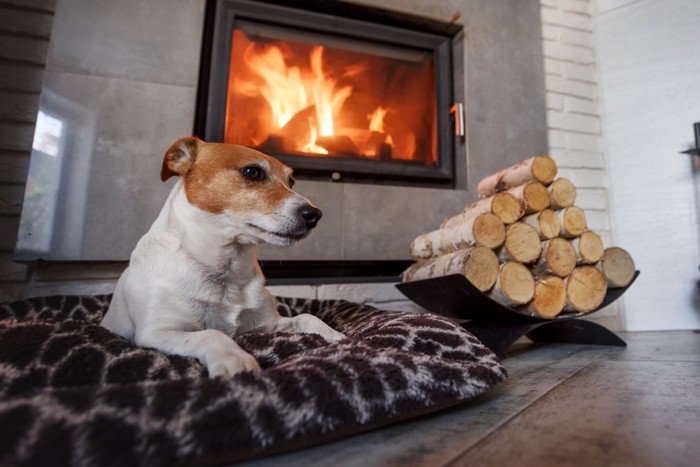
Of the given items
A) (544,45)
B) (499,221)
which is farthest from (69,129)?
(544,45)

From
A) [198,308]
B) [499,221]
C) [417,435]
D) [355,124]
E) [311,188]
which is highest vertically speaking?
[355,124]

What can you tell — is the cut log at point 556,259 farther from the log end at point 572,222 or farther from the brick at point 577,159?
the brick at point 577,159

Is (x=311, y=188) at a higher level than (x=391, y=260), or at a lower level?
higher

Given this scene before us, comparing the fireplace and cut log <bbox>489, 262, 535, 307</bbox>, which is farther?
the fireplace

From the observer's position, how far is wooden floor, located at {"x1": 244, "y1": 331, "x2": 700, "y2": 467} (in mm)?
556

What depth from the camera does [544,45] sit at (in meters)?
2.54

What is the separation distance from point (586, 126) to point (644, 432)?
2373 mm

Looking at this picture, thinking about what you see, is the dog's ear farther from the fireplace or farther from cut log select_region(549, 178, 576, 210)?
cut log select_region(549, 178, 576, 210)

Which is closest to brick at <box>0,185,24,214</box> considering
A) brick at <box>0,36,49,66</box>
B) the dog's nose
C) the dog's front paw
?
brick at <box>0,36,49,66</box>

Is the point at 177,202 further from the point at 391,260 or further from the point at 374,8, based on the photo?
the point at 374,8

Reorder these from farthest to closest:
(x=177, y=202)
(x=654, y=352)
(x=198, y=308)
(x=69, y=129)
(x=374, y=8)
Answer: (x=374, y=8), (x=69, y=129), (x=654, y=352), (x=177, y=202), (x=198, y=308)

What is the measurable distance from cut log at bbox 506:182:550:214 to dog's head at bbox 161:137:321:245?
0.91m

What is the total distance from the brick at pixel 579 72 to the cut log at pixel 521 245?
153cm

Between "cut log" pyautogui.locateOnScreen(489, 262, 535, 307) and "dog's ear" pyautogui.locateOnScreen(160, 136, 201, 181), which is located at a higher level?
"dog's ear" pyautogui.locateOnScreen(160, 136, 201, 181)
